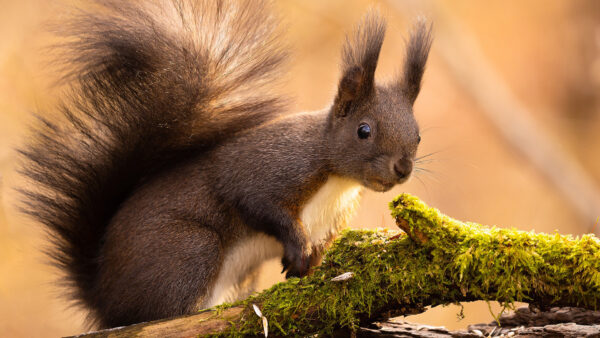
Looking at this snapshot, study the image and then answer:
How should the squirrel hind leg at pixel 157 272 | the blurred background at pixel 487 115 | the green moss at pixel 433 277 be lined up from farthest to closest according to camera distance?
the blurred background at pixel 487 115 < the squirrel hind leg at pixel 157 272 < the green moss at pixel 433 277

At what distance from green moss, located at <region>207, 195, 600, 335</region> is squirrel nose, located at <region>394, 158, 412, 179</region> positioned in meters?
0.40

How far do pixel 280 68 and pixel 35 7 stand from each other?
242 cm

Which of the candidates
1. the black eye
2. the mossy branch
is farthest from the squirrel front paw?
the black eye

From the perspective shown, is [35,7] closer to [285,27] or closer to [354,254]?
[285,27]

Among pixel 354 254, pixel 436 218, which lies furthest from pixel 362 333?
pixel 436 218

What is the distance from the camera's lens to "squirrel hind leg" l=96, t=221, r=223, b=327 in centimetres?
208

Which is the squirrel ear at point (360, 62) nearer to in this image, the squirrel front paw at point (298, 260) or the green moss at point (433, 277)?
the squirrel front paw at point (298, 260)

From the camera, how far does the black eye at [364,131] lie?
2266mm

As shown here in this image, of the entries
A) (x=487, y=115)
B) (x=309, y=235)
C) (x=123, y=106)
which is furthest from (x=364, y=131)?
(x=487, y=115)

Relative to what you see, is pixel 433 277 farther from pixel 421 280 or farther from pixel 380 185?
Answer: pixel 380 185

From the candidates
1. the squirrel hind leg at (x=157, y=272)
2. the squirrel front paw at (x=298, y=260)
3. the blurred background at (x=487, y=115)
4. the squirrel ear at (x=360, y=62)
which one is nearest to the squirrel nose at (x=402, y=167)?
the squirrel ear at (x=360, y=62)

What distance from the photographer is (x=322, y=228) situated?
93.9 inches

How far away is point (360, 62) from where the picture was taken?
2283 mm

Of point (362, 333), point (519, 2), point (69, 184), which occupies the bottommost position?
point (362, 333)
